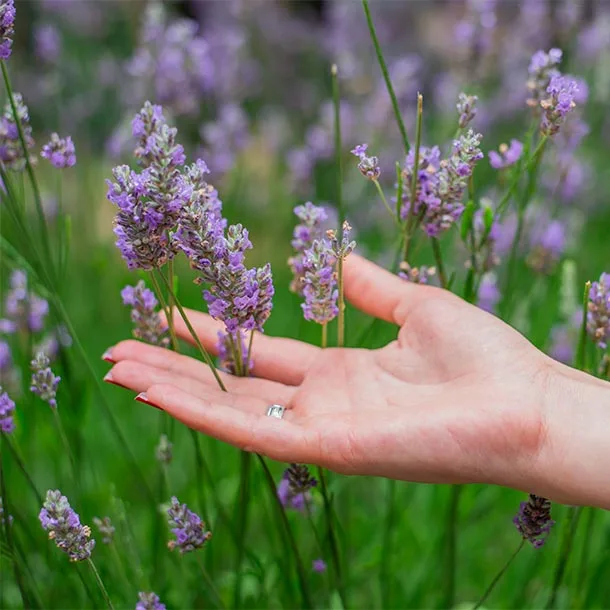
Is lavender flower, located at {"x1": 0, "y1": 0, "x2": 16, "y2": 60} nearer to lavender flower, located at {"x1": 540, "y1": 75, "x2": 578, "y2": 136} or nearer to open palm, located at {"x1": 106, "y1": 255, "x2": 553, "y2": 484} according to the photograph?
open palm, located at {"x1": 106, "y1": 255, "x2": 553, "y2": 484}

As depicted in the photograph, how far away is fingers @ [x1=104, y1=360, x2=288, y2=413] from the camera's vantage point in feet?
4.14

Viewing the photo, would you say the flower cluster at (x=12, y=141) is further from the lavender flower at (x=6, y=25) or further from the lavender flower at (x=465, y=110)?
Answer: the lavender flower at (x=465, y=110)

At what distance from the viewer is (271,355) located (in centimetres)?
146

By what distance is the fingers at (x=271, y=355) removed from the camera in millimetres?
1450

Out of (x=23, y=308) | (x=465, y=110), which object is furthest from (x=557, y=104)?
(x=23, y=308)

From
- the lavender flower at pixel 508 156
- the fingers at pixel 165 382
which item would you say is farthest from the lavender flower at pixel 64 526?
the lavender flower at pixel 508 156

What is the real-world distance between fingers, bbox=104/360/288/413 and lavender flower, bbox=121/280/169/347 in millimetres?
95

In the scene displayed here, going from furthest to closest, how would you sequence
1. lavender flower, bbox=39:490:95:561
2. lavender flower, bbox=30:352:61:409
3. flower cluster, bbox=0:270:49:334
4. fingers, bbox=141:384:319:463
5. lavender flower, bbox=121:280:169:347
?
flower cluster, bbox=0:270:49:334, lavender flower, bbox=121:280:169:347, lavender flower, bbox=30:352:61:409, fingers, bbox=141:384:319:463, lavender flower, bbox=39:490:95:561

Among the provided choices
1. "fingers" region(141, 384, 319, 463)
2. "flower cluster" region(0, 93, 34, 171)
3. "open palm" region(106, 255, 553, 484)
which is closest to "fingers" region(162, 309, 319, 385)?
"open palm" region(106, 255, 553, 484)

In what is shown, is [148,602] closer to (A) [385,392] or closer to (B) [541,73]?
(A) [385,392]

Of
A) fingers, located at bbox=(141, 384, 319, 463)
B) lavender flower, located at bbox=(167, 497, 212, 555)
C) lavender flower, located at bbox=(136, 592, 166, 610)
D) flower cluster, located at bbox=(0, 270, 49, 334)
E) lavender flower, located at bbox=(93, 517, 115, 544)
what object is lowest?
lavender flower, located at bbox=(136, 592, 166, 610)

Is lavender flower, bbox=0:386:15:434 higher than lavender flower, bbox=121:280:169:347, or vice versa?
lavender flower, bbox=121:280:169:347

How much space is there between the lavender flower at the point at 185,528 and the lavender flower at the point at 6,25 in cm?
70

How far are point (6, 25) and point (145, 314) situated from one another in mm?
489
